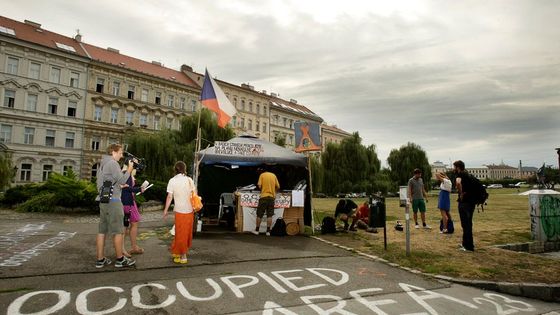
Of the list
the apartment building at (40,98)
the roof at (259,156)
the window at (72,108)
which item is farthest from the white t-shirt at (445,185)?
the window at (72,108)

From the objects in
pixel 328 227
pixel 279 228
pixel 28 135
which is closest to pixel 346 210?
pixel 328 227

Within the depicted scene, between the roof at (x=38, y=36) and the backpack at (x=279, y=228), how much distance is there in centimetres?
3751

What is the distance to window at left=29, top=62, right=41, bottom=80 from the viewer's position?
35.9 metres

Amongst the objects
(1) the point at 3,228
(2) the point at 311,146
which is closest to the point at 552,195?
(2) the point at 311,146

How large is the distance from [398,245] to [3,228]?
37.9 feet

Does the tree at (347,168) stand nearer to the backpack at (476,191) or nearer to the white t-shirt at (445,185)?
the white t-shirt at (445,185)

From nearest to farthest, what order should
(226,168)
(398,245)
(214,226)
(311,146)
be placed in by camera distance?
(398,245), (311,146), (214,226), (226,168)

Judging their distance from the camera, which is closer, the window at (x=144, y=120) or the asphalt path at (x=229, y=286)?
the asphalt path at (x=229, y=286)

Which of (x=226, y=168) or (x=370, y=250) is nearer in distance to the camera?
(x=370, y=250)

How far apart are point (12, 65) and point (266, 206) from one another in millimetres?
37618

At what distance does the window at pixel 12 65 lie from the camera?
113 feet

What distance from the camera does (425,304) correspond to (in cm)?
476

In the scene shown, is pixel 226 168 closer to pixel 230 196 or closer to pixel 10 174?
pixel 230 196

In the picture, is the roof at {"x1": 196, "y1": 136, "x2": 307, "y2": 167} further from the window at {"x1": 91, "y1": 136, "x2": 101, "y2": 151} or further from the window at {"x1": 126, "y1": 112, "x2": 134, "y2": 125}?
the window at {"x1": 126, "y1": 112, "x2": 134, "y2": 125}
